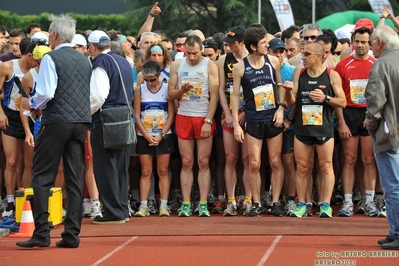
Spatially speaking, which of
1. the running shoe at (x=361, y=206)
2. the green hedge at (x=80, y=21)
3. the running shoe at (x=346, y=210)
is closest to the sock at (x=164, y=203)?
the running shoe at (x=346, y=210)

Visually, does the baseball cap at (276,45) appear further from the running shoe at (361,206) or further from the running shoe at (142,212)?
the running shoe at (142,212)

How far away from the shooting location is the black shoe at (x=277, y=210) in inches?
451

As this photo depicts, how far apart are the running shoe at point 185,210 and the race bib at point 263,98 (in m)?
1.52

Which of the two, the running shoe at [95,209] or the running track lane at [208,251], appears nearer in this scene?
Result: the running track lane at [208,251]

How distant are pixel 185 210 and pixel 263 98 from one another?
5.61ft

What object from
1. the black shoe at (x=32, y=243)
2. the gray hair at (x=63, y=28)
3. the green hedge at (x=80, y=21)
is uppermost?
the gray hair at (x=63, y=28)

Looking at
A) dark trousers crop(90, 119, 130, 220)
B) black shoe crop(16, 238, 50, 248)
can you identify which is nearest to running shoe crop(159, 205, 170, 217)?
dark trousers crop(90, 119, 130, 220)

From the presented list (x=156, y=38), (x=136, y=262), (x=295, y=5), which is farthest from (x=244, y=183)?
(x=295, y=5)

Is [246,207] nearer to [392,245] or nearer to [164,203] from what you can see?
[164,203]

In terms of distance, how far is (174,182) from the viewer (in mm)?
12562

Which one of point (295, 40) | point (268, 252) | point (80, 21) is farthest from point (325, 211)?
point (80, 21)

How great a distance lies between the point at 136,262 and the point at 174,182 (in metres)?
4.10

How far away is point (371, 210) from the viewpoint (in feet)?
37.6

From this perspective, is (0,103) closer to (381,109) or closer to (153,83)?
(153,83)
